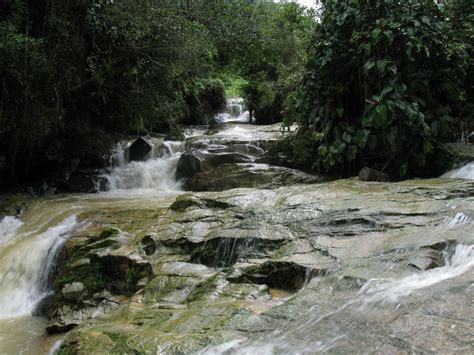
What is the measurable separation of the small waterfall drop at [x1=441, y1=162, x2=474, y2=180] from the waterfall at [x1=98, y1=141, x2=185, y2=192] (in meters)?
5.63

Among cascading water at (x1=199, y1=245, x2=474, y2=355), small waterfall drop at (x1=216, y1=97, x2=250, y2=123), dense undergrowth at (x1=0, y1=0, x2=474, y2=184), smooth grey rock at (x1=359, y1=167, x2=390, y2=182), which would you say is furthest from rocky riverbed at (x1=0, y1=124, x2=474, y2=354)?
small waterfall drop at (x1=216, y1=97, x2=250, y2=123)

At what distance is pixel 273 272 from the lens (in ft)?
13.9

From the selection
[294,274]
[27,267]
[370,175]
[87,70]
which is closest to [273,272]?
[294,274]

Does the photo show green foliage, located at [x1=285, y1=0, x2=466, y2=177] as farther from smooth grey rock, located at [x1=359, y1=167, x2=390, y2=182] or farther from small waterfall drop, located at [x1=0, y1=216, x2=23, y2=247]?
small waterfall drop, located at [x1=0, y1=216, x2=23, y2=247]

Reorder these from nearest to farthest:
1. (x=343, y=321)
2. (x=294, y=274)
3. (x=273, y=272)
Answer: (x=343, y=321) < (x=294, y=274) < (x=273, y=272)

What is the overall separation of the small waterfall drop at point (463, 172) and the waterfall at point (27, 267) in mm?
6109

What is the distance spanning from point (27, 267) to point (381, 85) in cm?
635

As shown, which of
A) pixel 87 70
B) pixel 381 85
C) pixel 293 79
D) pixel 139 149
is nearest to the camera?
pixel 381 85

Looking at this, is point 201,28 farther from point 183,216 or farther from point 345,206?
point 345,206

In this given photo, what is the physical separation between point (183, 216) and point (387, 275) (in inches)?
130

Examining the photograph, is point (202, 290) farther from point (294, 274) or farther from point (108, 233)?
point (108, 233)

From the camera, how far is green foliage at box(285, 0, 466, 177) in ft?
25.0

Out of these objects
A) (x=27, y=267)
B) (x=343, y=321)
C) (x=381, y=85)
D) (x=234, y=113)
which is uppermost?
(x=381, y=85)

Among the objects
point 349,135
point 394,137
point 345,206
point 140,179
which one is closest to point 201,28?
point 140,179
